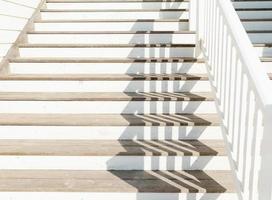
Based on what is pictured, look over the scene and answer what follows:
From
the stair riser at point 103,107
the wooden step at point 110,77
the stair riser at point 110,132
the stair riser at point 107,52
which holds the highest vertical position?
the stair riser at point 107,52

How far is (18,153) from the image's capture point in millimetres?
2760

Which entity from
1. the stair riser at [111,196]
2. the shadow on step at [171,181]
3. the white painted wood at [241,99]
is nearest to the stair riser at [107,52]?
the white painted wood at [241,99]

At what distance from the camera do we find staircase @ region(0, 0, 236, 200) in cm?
258

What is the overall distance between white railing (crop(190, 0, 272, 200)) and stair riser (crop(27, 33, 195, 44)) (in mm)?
831

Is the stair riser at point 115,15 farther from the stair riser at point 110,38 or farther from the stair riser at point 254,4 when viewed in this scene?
the stair riser at point 254,4

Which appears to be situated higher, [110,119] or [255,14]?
[255,14]

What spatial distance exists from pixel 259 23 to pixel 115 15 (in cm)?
147

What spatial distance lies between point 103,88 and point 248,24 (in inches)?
64.8

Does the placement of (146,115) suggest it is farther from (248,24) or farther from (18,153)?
(248,24)

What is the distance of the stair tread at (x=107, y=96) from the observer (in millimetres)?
3168

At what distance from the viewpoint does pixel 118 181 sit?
2.59m

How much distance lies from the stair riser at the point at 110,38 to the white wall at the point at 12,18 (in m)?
0.20

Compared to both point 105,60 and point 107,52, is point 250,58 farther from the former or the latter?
point 107,52

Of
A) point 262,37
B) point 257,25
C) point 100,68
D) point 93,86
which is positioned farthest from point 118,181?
point 257,25
